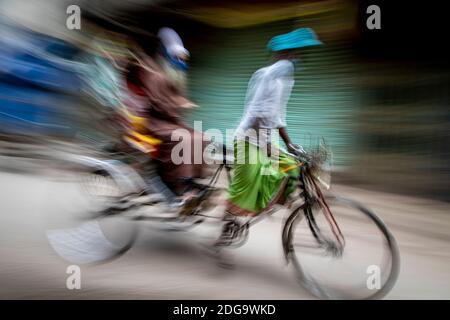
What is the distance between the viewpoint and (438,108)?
3607 mm

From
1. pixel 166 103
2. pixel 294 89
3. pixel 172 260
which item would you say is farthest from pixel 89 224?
pixel 294 89

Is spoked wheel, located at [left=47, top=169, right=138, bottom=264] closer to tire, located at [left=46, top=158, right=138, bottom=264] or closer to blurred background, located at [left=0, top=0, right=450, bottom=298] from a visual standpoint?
tire, located at [left=46, top=158, right=138, bottom=264]

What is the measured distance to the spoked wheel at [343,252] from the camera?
9.85 ft

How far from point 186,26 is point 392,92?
158 centimetres

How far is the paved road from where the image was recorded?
323 cm

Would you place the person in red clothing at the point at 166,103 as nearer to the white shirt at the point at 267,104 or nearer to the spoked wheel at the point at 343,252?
the white shirt at the point at 267,104

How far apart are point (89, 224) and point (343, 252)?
1812 millimetres

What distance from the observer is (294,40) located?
125 inches

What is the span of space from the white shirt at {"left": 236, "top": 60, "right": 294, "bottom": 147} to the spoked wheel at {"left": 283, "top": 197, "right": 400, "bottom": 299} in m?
0.57

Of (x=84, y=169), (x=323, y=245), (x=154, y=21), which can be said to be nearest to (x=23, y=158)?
(x=84, y=169)

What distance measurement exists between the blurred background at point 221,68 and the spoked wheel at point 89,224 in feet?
0.86

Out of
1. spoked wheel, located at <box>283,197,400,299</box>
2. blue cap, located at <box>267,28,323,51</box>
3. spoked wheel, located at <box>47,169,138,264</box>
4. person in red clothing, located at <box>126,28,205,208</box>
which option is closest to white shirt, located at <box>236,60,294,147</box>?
blue cap, located at <box>267,28,323,51</box>

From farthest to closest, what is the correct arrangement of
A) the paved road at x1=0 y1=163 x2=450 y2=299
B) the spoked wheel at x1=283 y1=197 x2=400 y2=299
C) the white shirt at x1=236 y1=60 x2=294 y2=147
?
1. the paved road at x1=0 y1=163 x2=450 y2=299
2. the white shirt at x1=236 y1=60 x2=294 y2=147
3. the spoked wheel at x1=283 y1=197 x2=400 y2=299

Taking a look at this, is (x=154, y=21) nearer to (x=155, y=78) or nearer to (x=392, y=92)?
(x=155, y=78)
